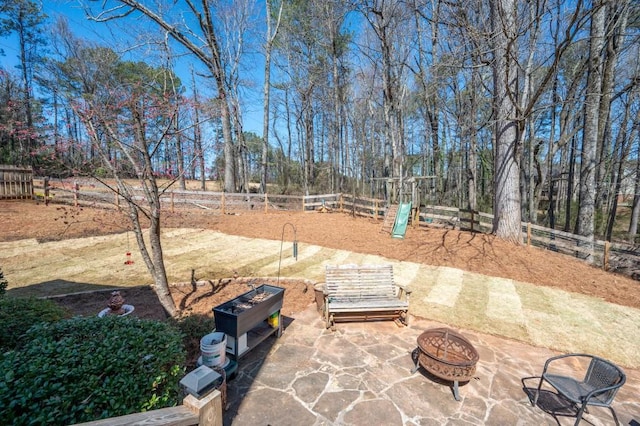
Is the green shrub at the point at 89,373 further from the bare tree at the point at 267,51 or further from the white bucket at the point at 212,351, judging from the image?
the bare tree at the point at 267,51

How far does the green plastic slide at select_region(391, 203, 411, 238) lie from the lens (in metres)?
10.8

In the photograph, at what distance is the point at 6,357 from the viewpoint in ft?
6.12

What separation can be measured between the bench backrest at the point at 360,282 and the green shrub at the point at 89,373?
2.90 metres

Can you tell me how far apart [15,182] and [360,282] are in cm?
1638

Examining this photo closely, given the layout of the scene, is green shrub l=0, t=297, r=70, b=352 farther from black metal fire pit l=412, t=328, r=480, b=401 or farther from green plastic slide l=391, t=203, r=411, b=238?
green plastic slide l=391, t=203, r=411, b=238

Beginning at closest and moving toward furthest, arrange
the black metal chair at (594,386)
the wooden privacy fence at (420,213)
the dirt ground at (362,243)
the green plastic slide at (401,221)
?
the black metal chair at (594,386), the dirt ground at (362,243), the wooden privacy fence at (420,213), the green plastic slide at (401,221)

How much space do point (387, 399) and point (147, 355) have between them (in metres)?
2.60

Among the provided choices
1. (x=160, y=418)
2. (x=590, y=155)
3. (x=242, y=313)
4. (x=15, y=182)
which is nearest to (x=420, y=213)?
(x=590, y=155)

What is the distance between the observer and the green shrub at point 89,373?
1.58 m

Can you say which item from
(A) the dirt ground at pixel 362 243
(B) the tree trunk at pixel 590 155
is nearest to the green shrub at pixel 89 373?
(A) the dirt ground at pixel 362 243

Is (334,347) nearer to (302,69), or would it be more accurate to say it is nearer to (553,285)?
(553,285)

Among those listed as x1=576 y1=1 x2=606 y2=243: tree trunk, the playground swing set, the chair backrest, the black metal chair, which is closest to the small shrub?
the black metal chair

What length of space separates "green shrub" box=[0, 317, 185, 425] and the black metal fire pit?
276cm

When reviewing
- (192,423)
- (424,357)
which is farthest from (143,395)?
(424,357)
